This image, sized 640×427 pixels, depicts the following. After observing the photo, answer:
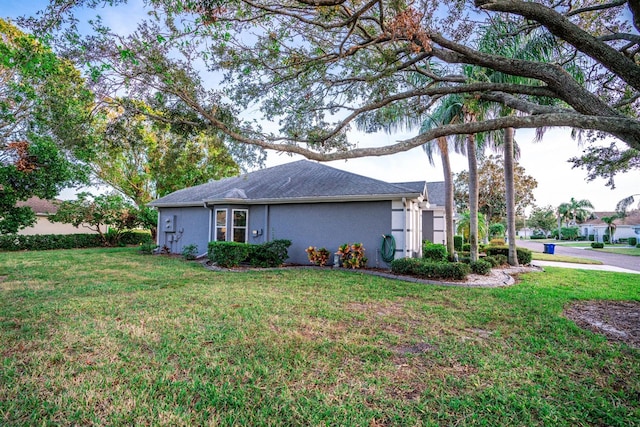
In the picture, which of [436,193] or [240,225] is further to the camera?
[436,193]

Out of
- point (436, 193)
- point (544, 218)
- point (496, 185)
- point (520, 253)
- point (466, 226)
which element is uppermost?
point (496, 185)

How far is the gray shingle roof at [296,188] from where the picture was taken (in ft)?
34.3

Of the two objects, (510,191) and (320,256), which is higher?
(510,191)

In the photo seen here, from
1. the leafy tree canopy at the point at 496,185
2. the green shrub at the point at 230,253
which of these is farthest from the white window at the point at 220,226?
the leafy tree canopy at the point at 496,185

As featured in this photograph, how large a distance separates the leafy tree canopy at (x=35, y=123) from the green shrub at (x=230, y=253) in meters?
4.76

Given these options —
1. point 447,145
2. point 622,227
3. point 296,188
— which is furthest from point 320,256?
point 622,227

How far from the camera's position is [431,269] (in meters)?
8.85

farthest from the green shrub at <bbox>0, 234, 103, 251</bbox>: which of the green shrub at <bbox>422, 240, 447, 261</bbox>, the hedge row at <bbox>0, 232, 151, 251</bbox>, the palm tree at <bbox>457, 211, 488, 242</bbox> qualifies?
the palm tree at <bbox>457, 211, 488, 242</bbox>

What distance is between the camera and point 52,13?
4.84 meters

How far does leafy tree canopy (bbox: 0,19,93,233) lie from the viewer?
212 inches

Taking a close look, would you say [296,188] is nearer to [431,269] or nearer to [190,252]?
[190,252]

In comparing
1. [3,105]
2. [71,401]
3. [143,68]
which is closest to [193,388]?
[71,401]

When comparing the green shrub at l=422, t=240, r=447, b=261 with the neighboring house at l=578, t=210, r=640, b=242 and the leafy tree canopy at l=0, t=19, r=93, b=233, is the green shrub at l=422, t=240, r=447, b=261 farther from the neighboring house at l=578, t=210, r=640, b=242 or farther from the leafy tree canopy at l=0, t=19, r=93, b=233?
the neighboring house at l=578, t=210, r=640, b=242

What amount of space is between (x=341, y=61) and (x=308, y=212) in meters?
5.93
